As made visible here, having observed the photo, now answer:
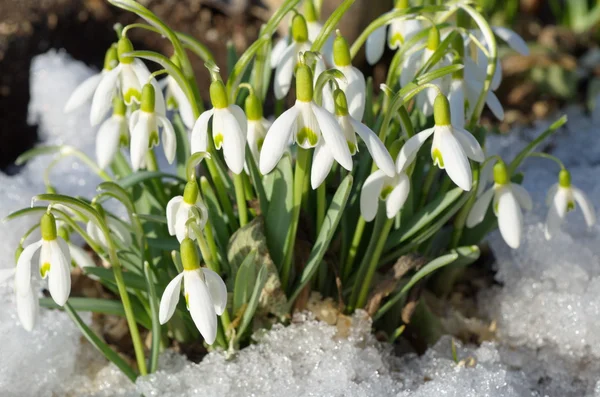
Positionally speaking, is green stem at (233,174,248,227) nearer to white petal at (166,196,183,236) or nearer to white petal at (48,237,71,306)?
white petal at (166,196,183,236)

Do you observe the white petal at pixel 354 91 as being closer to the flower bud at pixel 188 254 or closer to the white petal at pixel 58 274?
the flower bud at pixel 188 254

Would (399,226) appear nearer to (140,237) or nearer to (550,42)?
(140,237)

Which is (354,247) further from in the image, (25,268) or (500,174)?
(25,268)

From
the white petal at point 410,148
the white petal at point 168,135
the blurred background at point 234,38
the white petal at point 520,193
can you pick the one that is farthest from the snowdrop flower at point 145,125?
the blurred background at point 234,38

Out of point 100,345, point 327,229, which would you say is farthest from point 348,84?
point 100,345

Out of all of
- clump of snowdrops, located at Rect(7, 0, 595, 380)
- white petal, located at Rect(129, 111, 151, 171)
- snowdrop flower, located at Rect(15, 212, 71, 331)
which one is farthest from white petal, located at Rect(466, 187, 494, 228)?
snowdrop flower, located at Rect(15, 212, 71, 331)

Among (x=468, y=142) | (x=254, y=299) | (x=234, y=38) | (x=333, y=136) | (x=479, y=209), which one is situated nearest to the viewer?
(x=333, y=136)
